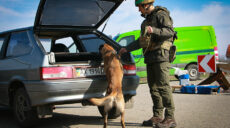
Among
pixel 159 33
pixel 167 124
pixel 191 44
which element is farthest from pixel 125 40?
pixel 167 124

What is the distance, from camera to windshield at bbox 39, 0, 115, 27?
435 centimetres

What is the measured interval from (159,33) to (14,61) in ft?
8.44

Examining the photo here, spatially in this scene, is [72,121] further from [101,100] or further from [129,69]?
[101,100]

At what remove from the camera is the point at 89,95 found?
152 inches

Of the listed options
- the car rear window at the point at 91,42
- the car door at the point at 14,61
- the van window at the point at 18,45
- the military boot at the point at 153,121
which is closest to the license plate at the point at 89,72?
the car door at the point at 14,61

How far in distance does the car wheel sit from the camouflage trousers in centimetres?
197

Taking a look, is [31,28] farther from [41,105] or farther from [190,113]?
[190,113]

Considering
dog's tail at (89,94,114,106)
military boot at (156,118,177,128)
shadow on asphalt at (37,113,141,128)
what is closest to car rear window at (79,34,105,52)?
shadow on asphalt at (37,113,141,128)

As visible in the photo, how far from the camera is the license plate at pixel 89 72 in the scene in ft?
12.6

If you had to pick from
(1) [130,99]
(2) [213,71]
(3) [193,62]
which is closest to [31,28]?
(1) [130,99]

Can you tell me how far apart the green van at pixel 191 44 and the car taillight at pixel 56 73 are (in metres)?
8.38

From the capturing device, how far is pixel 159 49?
3.80m

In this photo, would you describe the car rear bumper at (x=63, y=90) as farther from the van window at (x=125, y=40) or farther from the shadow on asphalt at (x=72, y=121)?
the van window at (x=125, y=40)

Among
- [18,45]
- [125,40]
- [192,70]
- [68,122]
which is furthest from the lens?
[192,70]
